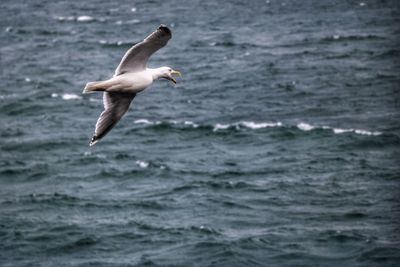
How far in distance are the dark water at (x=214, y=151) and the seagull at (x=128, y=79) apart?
24.0 meters

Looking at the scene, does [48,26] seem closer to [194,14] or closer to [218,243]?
[194,14]

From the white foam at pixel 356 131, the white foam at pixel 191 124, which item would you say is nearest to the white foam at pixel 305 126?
the white foam at pixel 356 131

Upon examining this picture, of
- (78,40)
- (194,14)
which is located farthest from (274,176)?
(194,14)

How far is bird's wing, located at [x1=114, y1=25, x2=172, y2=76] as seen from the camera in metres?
19.8

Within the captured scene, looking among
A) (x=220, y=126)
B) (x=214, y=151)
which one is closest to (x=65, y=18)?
(x=220, y=126)

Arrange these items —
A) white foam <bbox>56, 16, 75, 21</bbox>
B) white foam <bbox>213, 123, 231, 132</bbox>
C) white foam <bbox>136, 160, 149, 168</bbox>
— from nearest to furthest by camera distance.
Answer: white foam <bbox>136, 160, 149, 168</bbox>, white foam <bbox>213, 123, 231, 132</bbox>, white foam <bbox>56, 16, 75, 21</bbox>

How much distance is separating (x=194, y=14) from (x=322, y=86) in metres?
36.3

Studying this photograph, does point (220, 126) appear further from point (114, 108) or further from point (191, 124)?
point (114, 108)

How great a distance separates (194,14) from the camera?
344 ft

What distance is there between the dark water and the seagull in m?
24.0

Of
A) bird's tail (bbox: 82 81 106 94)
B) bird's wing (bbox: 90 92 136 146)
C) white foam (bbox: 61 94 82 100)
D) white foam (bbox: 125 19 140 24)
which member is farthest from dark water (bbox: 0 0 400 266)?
bird's tail (bbox: 82 81 106 94)

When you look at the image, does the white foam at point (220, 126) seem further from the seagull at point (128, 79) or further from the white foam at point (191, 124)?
the seagull at point (128, 79)

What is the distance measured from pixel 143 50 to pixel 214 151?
40.8 meters

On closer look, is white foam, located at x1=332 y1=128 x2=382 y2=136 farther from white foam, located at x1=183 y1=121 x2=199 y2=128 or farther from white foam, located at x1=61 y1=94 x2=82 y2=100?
white foam, located at x1=61 y1=94 x2=82 y2=100
